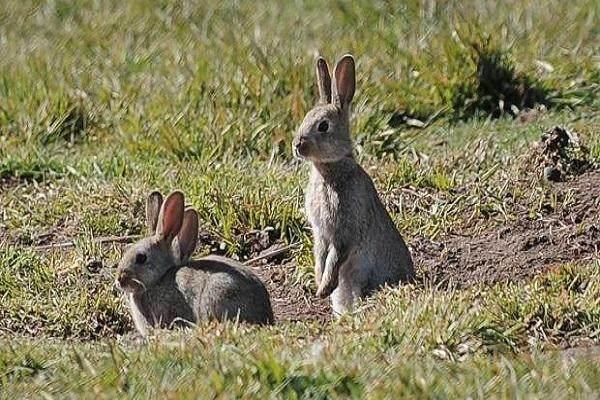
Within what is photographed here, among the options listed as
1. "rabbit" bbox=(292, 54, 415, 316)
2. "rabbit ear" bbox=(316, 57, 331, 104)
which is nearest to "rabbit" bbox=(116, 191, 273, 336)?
"rabbit" bbox=(292, 54, 415, 316)

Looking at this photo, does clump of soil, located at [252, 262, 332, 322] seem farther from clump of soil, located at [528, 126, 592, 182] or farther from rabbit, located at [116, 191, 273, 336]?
clump of soil, located at [528, 126, 592, 182]

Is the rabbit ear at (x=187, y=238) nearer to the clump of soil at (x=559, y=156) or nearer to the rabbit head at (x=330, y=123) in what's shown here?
the rabbit head at (x=330, y=123)

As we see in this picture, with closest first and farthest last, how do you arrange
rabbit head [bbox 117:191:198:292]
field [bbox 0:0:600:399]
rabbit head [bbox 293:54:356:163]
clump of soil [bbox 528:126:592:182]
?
field [bbox 0:0:600:399], rabbit head [bbox 117:191:198:292], rabbit head [bbox 293:54:356:163], clump of soil [bbox 528:126:592:182]

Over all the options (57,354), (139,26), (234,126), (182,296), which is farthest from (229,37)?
(57,354)

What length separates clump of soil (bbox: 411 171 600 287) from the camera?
301 inches

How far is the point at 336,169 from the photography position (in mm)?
7629

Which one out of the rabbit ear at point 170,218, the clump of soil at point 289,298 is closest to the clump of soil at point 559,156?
the clump of soil at point 289,298

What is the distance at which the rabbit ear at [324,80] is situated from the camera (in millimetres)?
7871

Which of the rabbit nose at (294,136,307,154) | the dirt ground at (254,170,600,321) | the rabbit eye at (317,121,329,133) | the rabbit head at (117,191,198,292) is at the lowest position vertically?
the dirt ground at (254,170,600,321)

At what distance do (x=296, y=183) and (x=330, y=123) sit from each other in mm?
1283

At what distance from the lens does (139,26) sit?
12.1m

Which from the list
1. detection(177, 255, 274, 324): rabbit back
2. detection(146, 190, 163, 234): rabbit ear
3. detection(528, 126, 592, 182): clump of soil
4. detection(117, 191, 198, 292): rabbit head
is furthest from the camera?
detection(528, 126, 592, 182): clump of soil

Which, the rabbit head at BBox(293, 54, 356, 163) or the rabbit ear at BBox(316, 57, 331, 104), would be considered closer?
the rabbit head at BBox(293, 54, 356, 163)

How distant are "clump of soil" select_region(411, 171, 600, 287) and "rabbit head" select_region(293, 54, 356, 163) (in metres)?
0.74
